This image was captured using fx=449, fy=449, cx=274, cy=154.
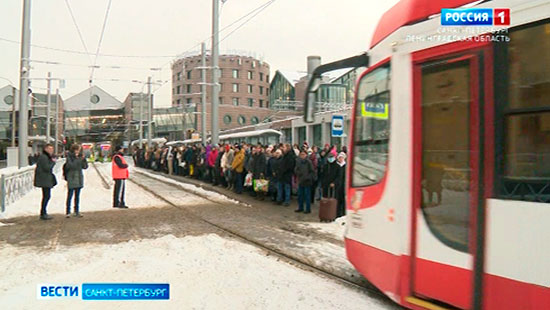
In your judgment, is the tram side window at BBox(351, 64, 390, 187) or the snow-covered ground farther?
the snow-covered ground

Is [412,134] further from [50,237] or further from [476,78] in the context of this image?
[50,237]

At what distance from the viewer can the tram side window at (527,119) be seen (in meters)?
3.16

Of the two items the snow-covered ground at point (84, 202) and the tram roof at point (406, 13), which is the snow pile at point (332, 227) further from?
the snow-covered ground at point (84, 202)

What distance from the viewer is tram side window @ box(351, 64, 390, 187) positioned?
449cm

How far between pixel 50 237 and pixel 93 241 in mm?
1024

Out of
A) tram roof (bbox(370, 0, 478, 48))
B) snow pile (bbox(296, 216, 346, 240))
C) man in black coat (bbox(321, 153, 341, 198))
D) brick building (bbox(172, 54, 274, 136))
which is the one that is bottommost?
snow pile (bbox(296, 216, 346, 240))

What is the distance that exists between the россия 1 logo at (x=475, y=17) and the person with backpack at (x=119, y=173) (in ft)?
33.6

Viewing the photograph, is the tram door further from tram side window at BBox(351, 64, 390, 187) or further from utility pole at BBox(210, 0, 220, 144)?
utility pole at BBox(210, 0, 220, 144)

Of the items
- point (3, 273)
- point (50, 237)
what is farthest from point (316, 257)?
point (50, 237)

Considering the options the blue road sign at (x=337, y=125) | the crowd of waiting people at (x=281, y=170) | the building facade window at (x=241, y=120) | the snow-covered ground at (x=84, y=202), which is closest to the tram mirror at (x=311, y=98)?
the crowd of waiting people at (x=281, y=170)

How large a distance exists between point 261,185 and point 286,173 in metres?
1.43

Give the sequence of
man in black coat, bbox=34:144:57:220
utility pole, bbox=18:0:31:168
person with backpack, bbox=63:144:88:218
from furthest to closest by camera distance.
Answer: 1. utility pole, bbox=18:0:31:168
2. person with backpack, bbox=63:144:88:218
3. man in black coat, bbox=34:144:57:220

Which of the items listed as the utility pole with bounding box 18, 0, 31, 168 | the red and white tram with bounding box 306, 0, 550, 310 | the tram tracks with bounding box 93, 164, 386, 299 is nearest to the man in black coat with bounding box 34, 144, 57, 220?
the tram tracks with bounding box 93, 164, 386, 299

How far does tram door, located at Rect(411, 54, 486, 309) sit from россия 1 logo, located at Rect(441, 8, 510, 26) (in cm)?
28
